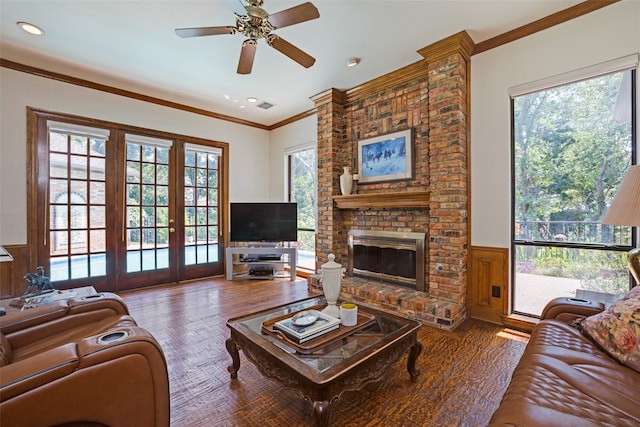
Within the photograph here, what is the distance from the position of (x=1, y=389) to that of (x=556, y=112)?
3986 millimetres

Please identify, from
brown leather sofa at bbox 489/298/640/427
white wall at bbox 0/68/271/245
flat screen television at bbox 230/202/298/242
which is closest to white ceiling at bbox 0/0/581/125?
white wall at bbox 0/68/271/245

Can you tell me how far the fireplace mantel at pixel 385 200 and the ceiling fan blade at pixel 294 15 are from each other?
6.72 feet

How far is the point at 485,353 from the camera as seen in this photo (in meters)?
2.27

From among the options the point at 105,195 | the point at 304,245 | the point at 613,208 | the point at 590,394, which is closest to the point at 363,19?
the point at 613,208

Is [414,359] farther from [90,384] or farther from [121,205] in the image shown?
[121,205]

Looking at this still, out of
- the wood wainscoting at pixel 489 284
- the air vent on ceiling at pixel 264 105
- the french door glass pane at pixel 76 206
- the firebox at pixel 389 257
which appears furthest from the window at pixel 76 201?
the wood wainscoting at pixel 489 284

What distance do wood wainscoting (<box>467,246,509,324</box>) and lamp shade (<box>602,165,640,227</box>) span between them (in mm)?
1271

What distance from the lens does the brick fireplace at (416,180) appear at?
2.88 metres

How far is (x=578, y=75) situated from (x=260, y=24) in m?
2.76

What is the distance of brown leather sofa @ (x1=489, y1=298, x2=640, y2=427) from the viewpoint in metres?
0.95

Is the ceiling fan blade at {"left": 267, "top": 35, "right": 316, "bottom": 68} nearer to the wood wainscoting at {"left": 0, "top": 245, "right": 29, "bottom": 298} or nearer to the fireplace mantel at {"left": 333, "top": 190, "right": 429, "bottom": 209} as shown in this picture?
the fireplace mantel at {"left": 333, "top": 190, "right": 429, "bottom": 209}

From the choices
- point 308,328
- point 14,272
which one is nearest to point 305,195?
point 308,328

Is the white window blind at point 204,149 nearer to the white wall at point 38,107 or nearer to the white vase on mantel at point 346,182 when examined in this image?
the white wall at point 38,107

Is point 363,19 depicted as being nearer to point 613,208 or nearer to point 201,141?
point 613,208
